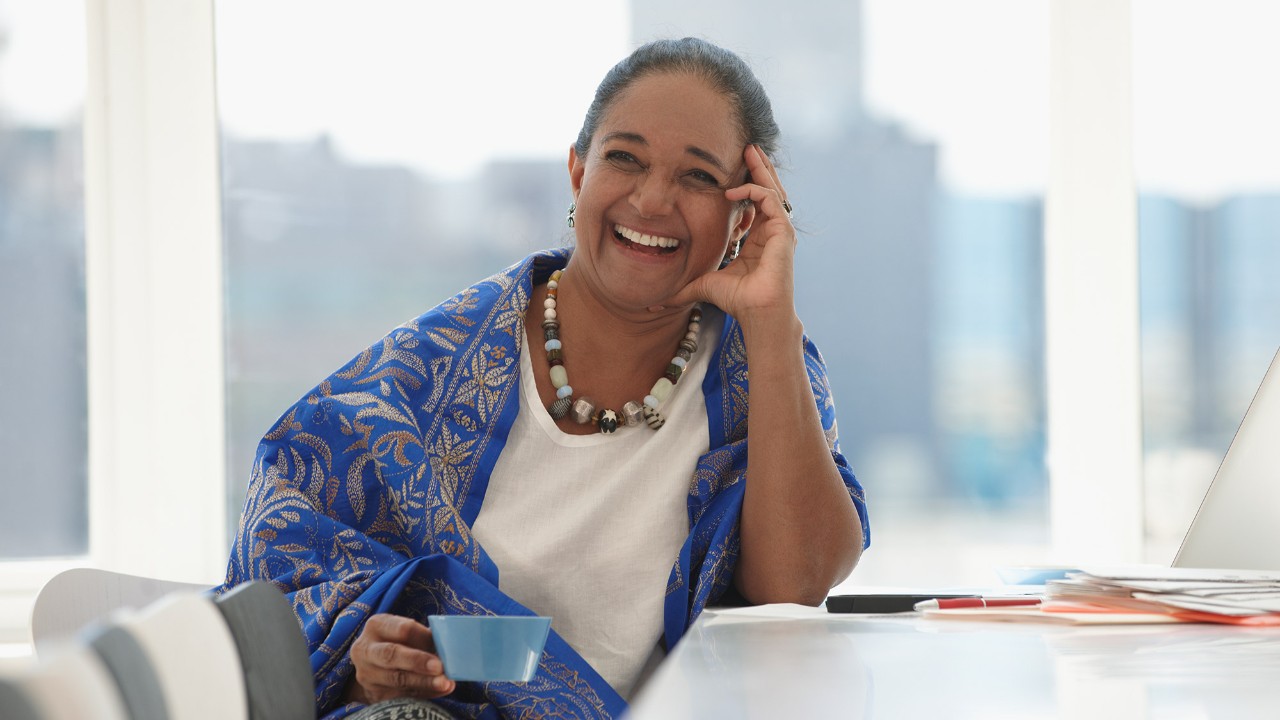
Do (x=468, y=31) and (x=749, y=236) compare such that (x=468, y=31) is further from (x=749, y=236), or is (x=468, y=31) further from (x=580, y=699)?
(x=580, y=699)

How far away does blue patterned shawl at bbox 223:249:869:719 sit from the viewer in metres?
1.32

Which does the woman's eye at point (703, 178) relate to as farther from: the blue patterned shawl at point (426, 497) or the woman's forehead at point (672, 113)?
the blue patterned shawl at point (426, 497)

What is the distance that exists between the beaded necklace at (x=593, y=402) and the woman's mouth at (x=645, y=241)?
14 cm

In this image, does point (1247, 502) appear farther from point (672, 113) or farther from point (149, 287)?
point (149, 287)

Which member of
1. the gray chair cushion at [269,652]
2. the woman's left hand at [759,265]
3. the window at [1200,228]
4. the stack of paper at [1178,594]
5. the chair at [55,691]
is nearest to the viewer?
the chair at [55,691]

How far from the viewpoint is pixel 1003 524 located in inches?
106

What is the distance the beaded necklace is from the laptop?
2.26 feet

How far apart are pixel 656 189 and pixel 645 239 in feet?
0.24

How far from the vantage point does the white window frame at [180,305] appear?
2609mm

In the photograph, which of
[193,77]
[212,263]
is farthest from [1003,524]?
[193,77]

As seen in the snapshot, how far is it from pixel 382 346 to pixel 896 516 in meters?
1.54

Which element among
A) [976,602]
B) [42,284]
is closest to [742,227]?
[976,602]

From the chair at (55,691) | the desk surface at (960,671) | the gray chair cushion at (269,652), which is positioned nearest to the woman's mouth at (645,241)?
the desk surface at (960,671)

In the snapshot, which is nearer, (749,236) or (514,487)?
(514,487)
